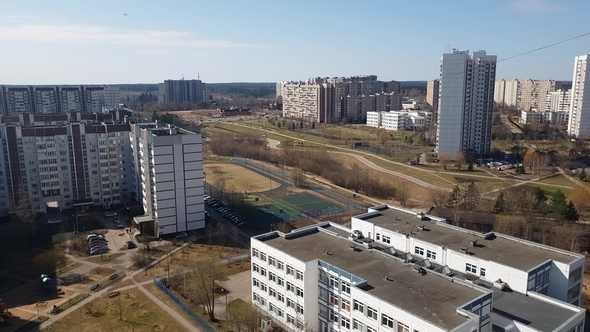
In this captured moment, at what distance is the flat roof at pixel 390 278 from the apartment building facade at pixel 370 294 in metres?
0.03

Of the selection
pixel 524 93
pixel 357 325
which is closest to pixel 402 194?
pixel 357 325

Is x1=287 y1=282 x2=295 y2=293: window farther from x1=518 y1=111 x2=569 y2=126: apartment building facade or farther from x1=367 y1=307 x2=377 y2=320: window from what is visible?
x1=518 y1=111 x2=569 y2=126: apartment building facade

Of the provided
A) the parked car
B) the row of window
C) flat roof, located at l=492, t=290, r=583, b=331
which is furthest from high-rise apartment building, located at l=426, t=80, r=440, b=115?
flat roof, located at l=492, t=290, r=583, b=331

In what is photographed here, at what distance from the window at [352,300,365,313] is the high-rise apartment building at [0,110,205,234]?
54.4ft

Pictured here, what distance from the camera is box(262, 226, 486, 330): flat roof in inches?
513

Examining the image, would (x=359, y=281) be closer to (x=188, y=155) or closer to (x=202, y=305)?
(x=202, y=305)

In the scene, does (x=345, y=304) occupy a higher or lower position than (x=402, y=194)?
higher

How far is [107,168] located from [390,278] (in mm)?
25612

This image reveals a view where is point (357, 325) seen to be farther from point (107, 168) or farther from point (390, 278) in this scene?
point (107, 168)

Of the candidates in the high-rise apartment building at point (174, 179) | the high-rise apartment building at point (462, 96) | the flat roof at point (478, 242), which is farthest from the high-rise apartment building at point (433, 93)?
the flat roof at point (478, 242)

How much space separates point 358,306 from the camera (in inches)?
567

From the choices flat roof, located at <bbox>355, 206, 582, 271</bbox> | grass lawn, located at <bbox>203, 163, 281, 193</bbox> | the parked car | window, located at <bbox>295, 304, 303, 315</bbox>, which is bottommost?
the parked car

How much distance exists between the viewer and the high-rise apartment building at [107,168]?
92.2 ft

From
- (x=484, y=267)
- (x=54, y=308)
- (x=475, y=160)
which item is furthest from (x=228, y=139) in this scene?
(x=484, y=267)
